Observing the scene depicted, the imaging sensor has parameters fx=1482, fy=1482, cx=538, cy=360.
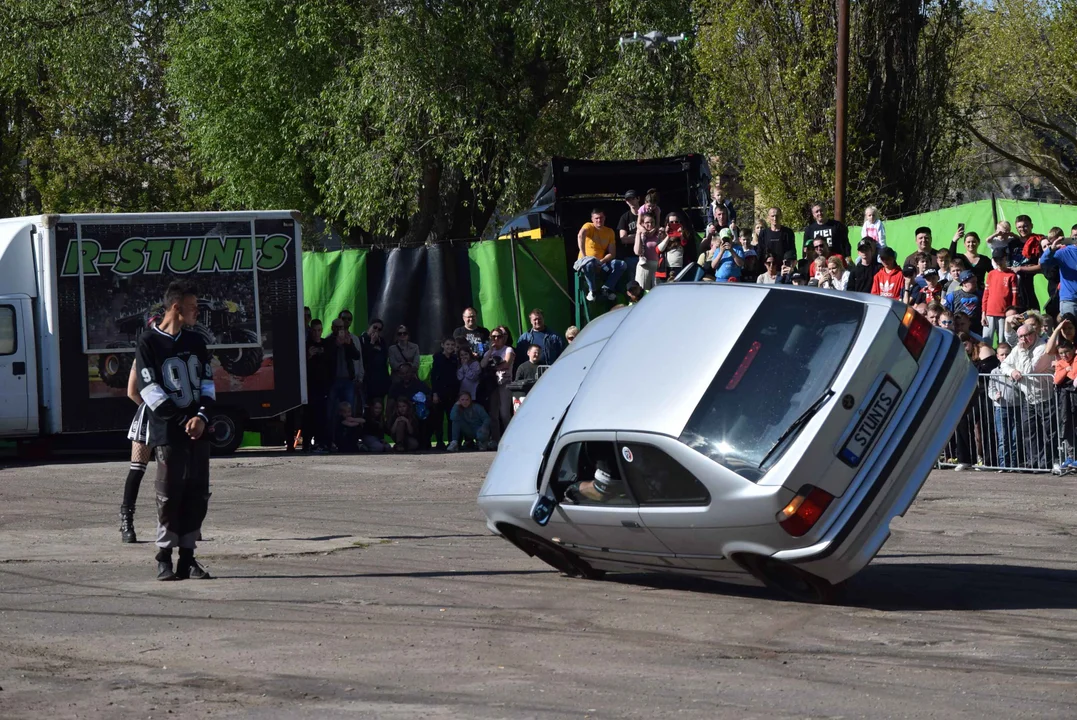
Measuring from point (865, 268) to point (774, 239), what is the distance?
1.91 m

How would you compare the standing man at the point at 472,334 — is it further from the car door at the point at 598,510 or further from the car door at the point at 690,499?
the car door at the point at 690,499

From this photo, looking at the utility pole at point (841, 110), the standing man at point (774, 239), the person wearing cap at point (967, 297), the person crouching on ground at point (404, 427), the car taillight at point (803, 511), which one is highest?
the utility pole at point (841, 110)

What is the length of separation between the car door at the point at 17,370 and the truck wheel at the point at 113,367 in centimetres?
82

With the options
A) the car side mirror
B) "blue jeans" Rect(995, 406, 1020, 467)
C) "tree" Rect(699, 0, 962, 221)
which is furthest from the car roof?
"tree" Rect(699, 0, 962, 221)

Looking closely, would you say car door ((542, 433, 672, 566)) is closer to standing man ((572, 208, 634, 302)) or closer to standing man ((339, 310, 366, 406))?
standing man ((339, 310, 366, 406))

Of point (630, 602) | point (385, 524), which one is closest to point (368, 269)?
point (385, 524)

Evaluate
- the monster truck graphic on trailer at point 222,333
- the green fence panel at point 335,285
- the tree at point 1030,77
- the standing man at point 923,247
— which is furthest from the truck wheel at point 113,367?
the tree at point 1030,77

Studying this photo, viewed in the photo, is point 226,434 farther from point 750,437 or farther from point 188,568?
point 750,437

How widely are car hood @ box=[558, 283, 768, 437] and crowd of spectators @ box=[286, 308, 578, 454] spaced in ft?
37.2

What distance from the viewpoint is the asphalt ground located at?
6.37m

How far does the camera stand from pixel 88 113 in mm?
41688

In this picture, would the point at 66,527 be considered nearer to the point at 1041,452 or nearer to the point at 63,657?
the point at 63,657

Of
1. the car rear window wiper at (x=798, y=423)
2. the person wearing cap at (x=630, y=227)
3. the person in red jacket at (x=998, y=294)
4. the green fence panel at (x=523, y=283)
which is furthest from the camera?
the green fence panel at (x=523, y=283)

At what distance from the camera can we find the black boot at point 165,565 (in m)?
9.58
